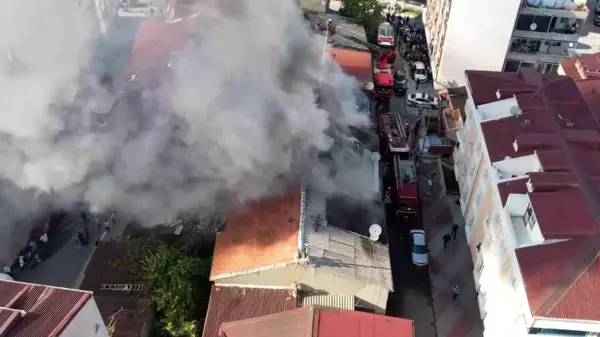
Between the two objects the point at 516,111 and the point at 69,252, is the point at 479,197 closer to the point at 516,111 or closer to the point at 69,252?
the point at 516,111

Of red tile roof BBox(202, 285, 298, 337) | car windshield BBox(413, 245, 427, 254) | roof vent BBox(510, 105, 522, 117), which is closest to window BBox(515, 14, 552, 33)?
roof vent BBox(510, 105, 522, 117)

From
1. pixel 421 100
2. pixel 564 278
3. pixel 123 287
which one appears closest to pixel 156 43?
pixel 123 287

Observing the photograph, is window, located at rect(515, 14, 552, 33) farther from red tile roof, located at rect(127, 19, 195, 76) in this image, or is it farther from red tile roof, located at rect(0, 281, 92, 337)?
red tile roof, located at rect(0, 281, 92, 337)

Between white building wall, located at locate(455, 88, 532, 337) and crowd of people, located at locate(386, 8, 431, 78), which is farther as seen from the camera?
crowd of people, located at locate(386, 8, 431, 78)

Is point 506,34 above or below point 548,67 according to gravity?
above

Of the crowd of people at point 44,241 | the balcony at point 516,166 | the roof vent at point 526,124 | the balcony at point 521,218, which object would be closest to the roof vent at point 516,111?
the roof vent at point 526,124

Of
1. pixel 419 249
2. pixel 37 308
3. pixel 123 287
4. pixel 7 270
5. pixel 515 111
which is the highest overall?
pixel 515 111
